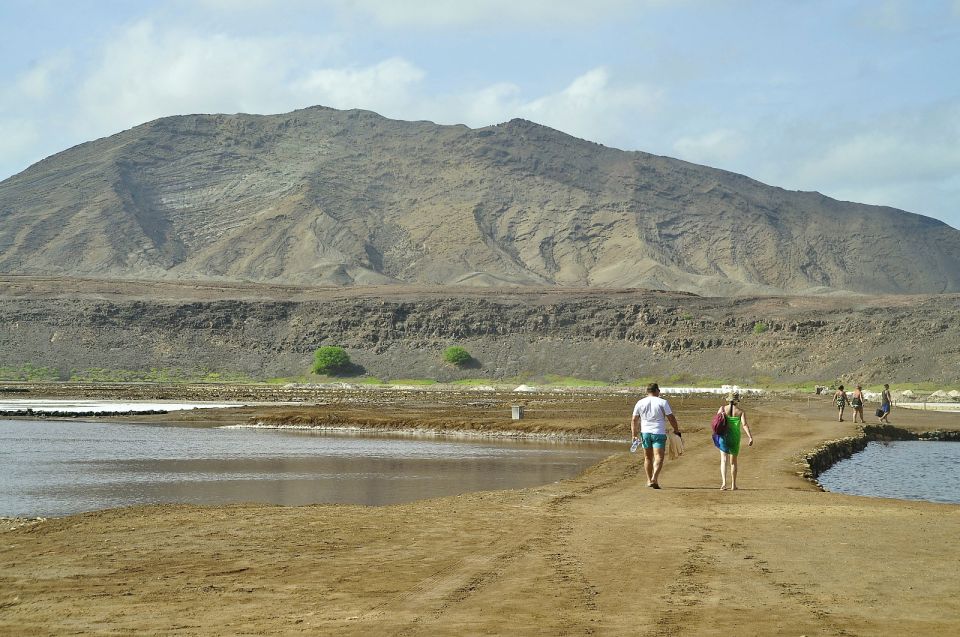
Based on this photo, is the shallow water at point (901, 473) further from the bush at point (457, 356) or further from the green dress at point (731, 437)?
the bush at point (457, 356)

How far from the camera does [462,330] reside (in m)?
128

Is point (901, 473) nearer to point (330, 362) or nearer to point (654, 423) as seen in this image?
point (654, 423)

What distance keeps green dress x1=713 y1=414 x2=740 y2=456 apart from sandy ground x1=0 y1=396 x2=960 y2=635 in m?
1.00

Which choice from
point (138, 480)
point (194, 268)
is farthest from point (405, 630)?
point (194, 268)

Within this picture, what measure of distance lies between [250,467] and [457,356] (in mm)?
84664

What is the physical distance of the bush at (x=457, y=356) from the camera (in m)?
117

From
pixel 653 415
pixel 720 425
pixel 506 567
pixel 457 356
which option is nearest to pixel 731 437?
pixel 720 425

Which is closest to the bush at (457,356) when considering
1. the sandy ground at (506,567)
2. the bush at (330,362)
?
the bush at (330,362)

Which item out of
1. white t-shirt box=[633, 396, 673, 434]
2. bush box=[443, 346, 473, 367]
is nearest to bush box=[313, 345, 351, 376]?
bush box=[443, 346, 473, 367]

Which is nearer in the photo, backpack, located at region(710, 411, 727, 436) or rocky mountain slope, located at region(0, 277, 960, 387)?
backpack, located at region(710, 411, 727, 436)

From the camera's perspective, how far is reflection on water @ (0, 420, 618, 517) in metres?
25.1

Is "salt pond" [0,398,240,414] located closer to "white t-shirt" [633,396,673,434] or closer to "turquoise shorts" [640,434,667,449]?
"turquoise shorts" [640,434,667,449]

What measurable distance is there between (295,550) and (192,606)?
3645mm

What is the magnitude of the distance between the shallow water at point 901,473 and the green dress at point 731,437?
6.51 meters
